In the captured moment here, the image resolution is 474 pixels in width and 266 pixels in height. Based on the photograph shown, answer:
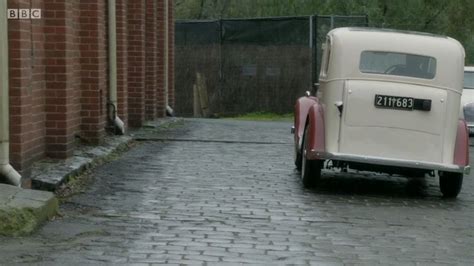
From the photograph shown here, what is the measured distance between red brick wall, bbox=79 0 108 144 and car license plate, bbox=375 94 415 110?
438 cm

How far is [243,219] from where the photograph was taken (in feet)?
→ 29.1

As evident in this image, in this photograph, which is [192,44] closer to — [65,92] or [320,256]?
[65,92]

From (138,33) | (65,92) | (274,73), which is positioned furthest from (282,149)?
(274,73)

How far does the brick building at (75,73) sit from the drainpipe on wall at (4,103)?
0.10m

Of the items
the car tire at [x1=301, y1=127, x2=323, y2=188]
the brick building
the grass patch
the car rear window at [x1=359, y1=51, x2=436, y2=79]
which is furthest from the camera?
the grass patch

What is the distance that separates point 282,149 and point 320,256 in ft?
26.4

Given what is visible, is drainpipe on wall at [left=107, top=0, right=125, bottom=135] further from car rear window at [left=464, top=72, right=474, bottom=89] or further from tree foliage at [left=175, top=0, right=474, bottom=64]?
tree foliage at [left=175, top=0, right=474, bottom=64]

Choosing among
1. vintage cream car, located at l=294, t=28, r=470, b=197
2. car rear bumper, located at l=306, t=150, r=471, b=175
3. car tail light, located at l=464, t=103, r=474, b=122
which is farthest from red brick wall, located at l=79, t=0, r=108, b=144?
car tail light, located at l=464, t=103, r=474, b=122

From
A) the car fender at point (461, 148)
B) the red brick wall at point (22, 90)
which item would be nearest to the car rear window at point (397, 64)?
the car fender at point (461, 148)

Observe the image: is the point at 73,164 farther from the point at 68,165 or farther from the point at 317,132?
the point at 317,132

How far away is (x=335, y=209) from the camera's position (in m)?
9.68

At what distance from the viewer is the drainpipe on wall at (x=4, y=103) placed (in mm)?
8633

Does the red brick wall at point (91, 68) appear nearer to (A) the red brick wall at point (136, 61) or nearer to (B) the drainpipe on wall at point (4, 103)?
(A) the red brick wall at point (136, 61)

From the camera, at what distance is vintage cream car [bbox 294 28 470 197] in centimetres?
1050
